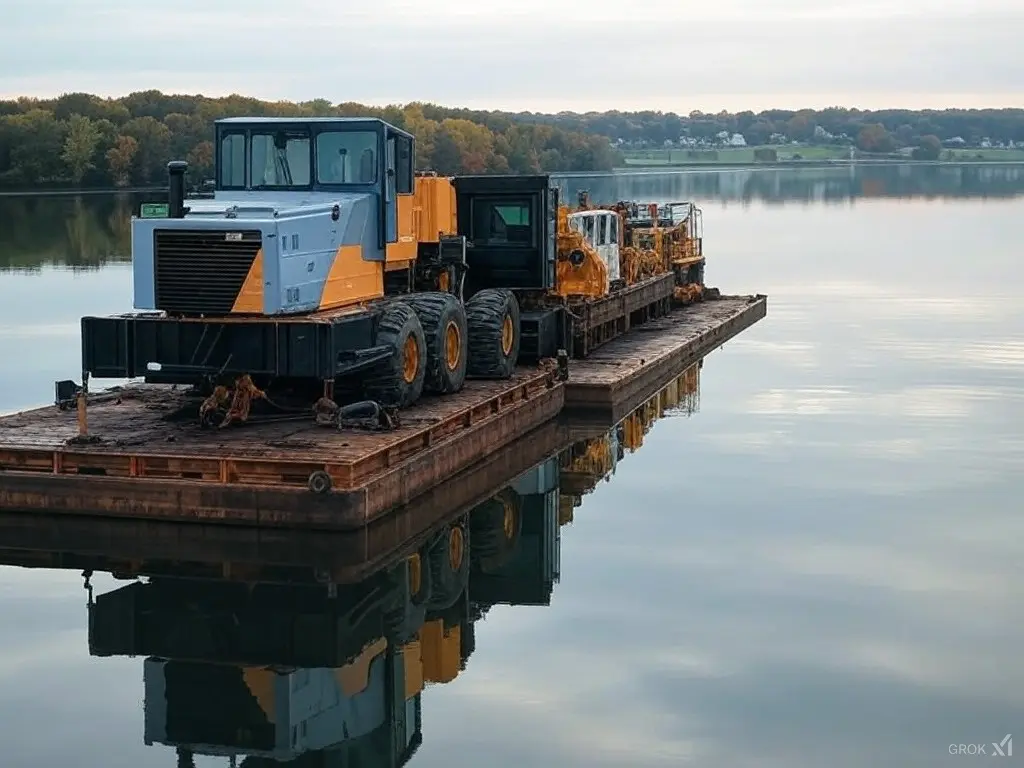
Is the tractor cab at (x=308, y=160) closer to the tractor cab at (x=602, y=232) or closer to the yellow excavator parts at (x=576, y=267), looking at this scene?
the yellow excavator parts at (x=576, y=267)

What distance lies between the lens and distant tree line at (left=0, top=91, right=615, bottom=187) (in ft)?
355

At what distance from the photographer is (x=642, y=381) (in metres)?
27.7

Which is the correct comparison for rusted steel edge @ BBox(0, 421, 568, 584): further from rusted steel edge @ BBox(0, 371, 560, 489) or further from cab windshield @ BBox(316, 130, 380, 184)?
cab windshield @ BBox(316, 130, 380, 184)

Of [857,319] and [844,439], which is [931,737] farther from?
[857,319]

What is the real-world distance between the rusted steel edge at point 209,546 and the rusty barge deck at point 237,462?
0.42 ft

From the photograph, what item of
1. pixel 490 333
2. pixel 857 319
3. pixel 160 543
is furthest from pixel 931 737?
pixel 857 319

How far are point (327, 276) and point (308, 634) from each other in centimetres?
550

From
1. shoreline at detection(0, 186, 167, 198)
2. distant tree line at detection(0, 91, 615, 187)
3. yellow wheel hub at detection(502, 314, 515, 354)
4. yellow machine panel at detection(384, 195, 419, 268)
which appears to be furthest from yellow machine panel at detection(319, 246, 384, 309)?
shoreline at detection(0, 186, 167, 198)

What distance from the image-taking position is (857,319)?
136 feet

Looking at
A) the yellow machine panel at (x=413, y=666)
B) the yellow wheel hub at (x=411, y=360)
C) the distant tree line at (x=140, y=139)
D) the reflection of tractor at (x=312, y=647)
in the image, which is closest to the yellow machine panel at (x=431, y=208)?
the yellow wheel hub at (x=411, y=360)

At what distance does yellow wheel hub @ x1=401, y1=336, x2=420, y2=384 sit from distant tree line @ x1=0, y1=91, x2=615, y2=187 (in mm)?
78349

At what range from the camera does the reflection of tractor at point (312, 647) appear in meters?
12.9

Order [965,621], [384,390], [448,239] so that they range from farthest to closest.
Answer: [448,239], [384,390], [965,621]

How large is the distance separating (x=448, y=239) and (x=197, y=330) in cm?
562
